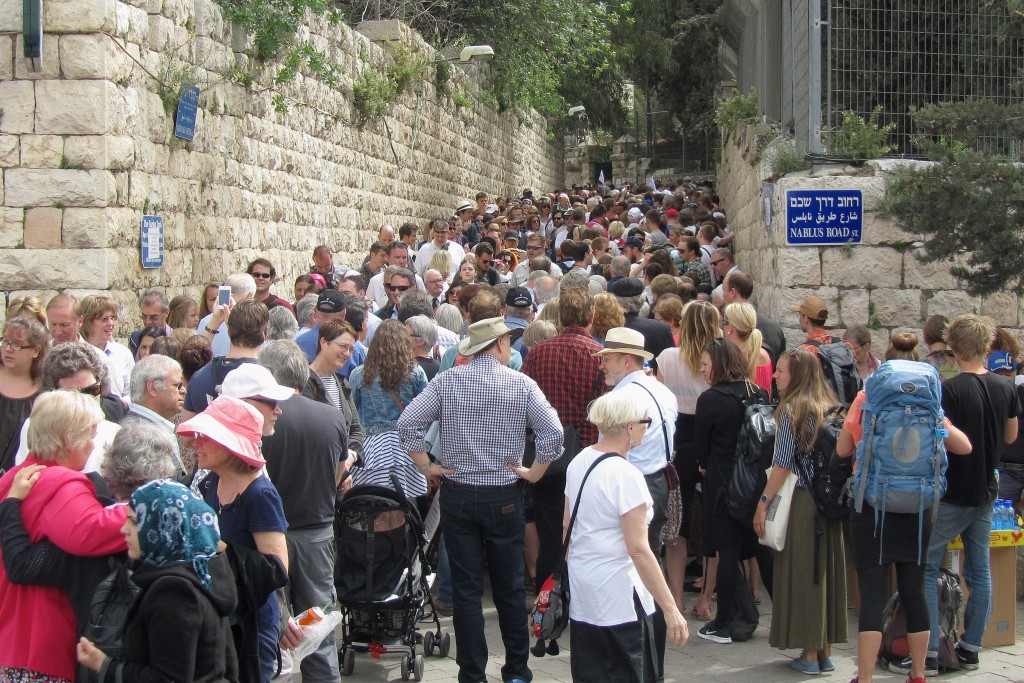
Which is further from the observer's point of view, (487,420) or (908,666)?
(908,666)

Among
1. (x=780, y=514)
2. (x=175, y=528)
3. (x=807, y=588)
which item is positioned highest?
(x=175, y=528)

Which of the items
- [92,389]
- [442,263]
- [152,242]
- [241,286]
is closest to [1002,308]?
[442,263]

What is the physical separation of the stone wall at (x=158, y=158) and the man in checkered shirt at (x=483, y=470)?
12.7ft

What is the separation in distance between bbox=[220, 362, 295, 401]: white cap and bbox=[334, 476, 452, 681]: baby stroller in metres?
1.45

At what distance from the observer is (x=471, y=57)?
17016 mm

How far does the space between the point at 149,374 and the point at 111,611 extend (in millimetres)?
1895

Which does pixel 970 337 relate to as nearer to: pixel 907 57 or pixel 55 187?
pixel 907 57

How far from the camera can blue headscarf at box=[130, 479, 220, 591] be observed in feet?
10.6

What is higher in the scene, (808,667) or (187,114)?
(187,114)

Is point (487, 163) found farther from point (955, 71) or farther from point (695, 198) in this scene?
point (955, 71)

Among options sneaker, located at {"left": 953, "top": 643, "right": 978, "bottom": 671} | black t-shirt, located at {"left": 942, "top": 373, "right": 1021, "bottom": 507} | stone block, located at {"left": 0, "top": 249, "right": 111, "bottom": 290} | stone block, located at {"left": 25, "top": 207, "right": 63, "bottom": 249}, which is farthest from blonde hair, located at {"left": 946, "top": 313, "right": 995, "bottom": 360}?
stone block, located at {"left": 25, "top": 207, "right": 63, "bottom": 249}

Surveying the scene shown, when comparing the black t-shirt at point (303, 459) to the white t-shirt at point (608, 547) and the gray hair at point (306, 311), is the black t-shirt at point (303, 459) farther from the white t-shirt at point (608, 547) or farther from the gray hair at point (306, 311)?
the gray hair at point (306, 311)

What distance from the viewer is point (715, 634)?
21.2ft

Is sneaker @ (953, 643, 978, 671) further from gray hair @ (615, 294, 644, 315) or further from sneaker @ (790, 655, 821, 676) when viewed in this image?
gray hair @ (615, 294, 644, 315)
